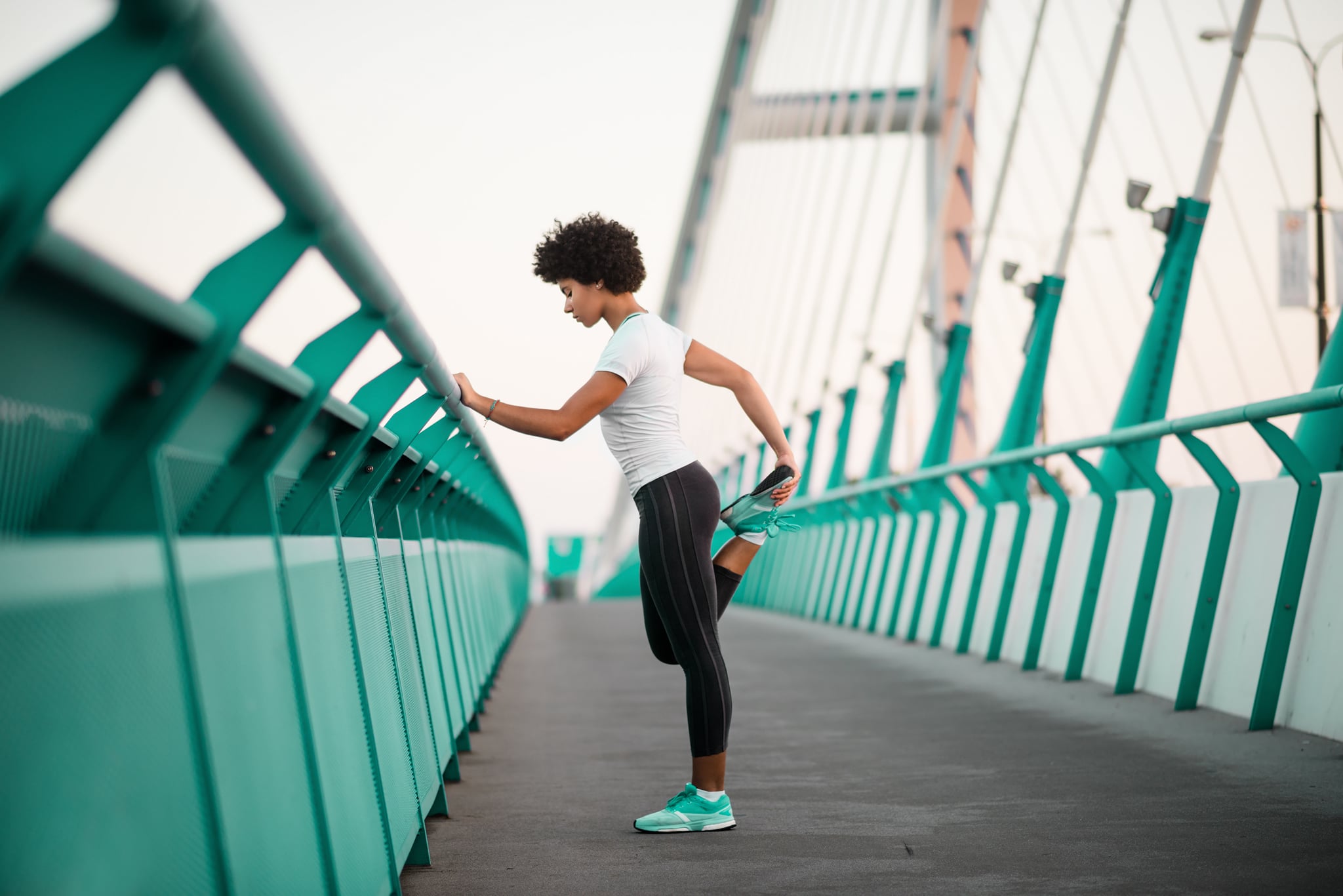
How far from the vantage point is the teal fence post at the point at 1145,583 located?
6723mm

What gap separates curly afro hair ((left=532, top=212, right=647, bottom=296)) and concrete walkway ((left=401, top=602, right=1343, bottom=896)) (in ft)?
5.17

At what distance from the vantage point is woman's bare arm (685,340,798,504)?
4.52 meters

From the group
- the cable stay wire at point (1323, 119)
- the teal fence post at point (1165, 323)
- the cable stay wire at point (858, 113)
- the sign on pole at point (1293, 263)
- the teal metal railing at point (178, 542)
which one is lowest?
the teal metal railing at point (178, 542)

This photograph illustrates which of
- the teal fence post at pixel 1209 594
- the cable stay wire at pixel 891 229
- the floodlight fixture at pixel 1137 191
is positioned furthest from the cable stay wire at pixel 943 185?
the teal fence post at pixel 1209 594

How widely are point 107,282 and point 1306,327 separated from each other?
63.1 feet

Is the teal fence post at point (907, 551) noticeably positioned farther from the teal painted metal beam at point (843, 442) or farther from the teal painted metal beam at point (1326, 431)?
the teal painted metal beam at point (843, 442)

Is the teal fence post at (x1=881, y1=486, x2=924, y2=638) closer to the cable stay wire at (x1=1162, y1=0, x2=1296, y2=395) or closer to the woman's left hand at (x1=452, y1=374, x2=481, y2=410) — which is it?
the cable stay wire at (x1=1162, y1=0, x2=1296, y2=395)

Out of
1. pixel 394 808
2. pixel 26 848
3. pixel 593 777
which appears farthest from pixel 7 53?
pixel 593 777

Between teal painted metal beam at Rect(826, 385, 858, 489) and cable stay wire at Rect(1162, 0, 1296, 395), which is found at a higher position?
cable stay wire at Rect(1162, 0, 1296, 395)

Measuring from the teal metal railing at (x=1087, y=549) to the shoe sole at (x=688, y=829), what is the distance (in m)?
2.33

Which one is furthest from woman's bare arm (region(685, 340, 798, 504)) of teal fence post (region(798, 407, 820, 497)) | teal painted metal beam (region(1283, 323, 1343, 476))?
teal fence post (region(798, 407, 820, 497))

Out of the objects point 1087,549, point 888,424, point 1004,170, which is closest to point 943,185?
point 888,424

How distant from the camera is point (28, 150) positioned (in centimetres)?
135

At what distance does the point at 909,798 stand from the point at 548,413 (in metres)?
1.60
